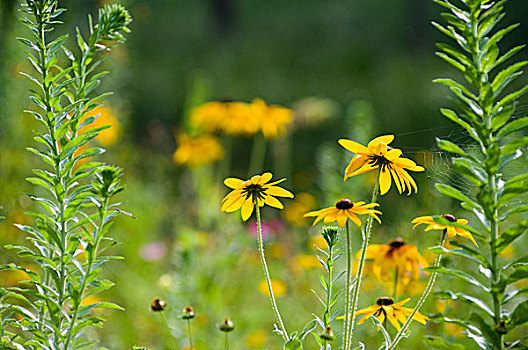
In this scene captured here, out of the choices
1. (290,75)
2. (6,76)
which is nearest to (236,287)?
(6,76)

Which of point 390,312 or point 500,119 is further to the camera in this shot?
point 390,312

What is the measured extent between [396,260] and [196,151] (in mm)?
1466

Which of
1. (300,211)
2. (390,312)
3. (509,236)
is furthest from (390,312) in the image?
(300,211)

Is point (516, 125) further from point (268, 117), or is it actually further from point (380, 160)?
point (268, 117)

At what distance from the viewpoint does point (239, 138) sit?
5910 mm

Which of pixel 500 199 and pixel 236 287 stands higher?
pixel 500 199

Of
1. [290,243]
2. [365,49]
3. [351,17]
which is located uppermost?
[351,17]

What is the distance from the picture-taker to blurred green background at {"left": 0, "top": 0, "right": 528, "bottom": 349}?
73.2 inches

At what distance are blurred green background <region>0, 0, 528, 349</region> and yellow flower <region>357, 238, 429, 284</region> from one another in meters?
0.20

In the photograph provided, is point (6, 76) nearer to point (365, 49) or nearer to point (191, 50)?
point (365, 49)

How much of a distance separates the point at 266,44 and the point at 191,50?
118cm

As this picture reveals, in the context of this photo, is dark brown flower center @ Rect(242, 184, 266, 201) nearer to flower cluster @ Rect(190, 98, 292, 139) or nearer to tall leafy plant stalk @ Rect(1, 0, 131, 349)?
tall leafy plant stalk @ Rect(1, 0, 131, 349)

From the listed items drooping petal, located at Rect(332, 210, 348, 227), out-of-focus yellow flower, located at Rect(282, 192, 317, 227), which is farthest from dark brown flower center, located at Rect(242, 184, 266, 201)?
out-of-focus yellow flower, located at Rect(282, 192, 317, 227)

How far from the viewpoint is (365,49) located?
7.84m
